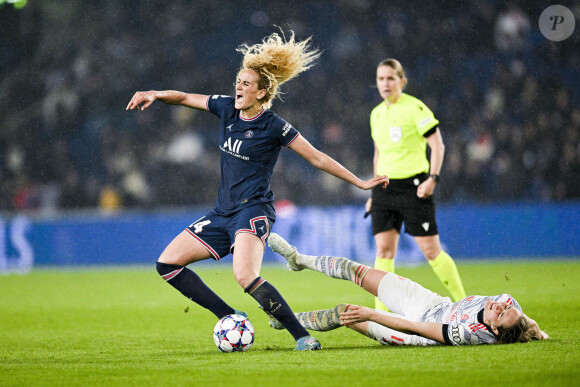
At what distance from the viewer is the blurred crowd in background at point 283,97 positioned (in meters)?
15.2

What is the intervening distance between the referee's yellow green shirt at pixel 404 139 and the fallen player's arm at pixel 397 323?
2409 mm

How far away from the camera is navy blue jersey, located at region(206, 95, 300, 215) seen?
541 centimetres

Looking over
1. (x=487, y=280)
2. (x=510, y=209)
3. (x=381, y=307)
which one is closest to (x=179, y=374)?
(x=381, y=307)

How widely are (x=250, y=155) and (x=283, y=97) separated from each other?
1175 centimetres

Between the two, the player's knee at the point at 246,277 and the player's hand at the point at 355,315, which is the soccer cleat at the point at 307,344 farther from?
the player's knee at the point at 246,277

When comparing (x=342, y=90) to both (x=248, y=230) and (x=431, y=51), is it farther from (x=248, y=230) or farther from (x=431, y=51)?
(x=248, y=230)

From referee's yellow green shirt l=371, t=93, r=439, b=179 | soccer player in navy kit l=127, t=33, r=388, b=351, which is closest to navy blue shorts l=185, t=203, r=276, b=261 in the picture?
soccer player in navy kit l=127, t=33, r=388, b=351

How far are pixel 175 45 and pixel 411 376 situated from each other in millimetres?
15325

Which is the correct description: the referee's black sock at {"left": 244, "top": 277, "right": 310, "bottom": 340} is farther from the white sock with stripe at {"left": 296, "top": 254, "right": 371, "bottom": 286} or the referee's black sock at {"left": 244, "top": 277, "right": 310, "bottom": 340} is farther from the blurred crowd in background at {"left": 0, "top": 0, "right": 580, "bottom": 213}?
the blurred crowd in background at {"left": 0, "top": 0, "right": 580, "bottom": 213}

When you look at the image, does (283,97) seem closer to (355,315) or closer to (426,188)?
(426,188)

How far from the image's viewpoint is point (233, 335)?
16.9ft

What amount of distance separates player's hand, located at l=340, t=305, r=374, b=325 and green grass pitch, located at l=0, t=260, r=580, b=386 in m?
0.21

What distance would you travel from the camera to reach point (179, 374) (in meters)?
4.22

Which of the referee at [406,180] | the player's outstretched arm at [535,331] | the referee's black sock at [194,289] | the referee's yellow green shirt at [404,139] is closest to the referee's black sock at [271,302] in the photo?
the referee's black sock at [194,289]
